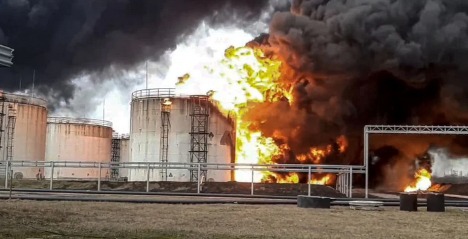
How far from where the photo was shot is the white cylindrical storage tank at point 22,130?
60844mm

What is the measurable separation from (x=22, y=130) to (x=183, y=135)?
Answer: 21710 millimetres

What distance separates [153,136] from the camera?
2151 inches

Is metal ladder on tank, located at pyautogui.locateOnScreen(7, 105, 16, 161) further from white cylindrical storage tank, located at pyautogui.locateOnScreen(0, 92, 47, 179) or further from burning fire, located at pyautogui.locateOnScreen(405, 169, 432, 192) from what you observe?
burning fire, located at pyautogui.locateOnScreen(405, 169, 432, 192)

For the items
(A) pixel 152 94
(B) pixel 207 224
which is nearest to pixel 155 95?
(A) pixel 152 94

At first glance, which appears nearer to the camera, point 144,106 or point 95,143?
point 144,106

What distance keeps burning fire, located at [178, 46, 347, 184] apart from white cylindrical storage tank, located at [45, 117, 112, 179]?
29101 millimetres

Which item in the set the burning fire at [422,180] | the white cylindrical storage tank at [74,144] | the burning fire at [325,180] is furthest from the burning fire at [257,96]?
the white cylindrical storage tank at [74,144]

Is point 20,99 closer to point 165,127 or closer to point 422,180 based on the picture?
point 165,127

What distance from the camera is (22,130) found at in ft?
206

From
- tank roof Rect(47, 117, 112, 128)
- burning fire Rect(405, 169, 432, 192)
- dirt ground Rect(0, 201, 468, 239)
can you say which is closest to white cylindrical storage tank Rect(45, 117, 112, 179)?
tank roof Rect(47, 117, 112, 128)

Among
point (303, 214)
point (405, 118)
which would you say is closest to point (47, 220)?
point (303, 214)

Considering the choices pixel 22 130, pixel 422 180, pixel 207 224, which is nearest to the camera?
pixel 207 224

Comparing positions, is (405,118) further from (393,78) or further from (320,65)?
(320,65)

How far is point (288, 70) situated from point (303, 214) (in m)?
31.8
